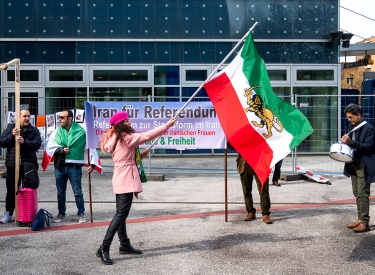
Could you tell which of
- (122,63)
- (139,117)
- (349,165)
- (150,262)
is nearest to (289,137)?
(349,165)

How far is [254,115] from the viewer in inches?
298

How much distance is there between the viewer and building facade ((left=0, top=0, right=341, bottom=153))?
62.5 ft

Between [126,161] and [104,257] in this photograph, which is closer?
[104,257]

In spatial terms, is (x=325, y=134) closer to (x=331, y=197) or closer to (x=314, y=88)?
(x=314, y=88)

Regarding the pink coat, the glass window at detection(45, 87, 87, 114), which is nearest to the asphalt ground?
the pink coat

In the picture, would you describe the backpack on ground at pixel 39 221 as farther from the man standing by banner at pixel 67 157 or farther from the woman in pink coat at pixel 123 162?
the woman in pink coat at pixel 123 162

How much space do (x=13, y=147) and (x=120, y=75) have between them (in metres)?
10.4

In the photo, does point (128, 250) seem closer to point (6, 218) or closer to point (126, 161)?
point (126, 161)

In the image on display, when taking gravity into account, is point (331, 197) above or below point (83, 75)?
below

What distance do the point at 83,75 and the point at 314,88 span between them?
8.27 metres

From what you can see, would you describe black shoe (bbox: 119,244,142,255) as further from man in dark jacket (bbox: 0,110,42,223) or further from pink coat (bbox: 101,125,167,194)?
man in dark jacket (bbox: 0,110,42,223)

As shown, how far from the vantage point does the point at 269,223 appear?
877 centimetres

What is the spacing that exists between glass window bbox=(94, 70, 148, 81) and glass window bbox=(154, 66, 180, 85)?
413 millimetres

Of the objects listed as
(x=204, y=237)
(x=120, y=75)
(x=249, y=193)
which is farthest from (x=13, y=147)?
(x=120, y=75)
